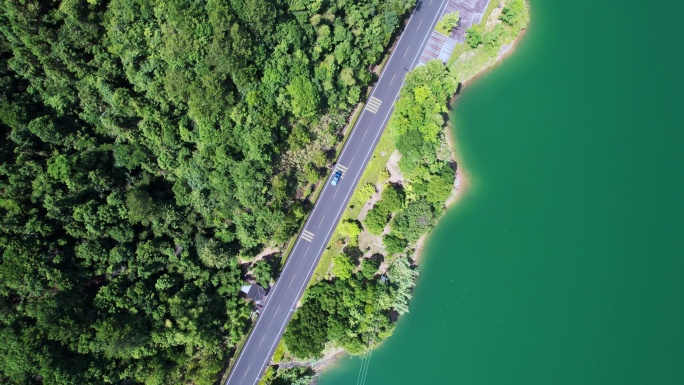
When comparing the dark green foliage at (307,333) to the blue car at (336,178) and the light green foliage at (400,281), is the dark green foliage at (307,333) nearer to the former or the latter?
the light green foliage at (400,281)

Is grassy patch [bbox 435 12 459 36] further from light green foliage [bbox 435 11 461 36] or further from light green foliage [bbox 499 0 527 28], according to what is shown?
light green foliage [bbox 499 0 527 28]

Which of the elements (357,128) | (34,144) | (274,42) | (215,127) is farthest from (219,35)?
(34,144)

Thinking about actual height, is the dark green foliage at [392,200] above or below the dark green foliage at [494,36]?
below

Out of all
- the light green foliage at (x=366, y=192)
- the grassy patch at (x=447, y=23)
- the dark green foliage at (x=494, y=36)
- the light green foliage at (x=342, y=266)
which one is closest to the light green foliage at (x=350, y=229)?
the light green foliage at (x=342, y=266)

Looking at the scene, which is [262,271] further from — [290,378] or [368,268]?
[290,378]

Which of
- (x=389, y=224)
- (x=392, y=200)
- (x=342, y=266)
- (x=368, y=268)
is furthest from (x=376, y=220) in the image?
(x=342, y=266)

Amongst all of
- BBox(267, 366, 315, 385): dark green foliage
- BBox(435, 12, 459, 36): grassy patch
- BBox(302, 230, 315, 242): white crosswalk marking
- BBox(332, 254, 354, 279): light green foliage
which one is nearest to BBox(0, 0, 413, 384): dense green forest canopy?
BBox(302, 230, 315, 242): white crosswalk marking

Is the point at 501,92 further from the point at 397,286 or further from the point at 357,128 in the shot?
the point at 397,286
